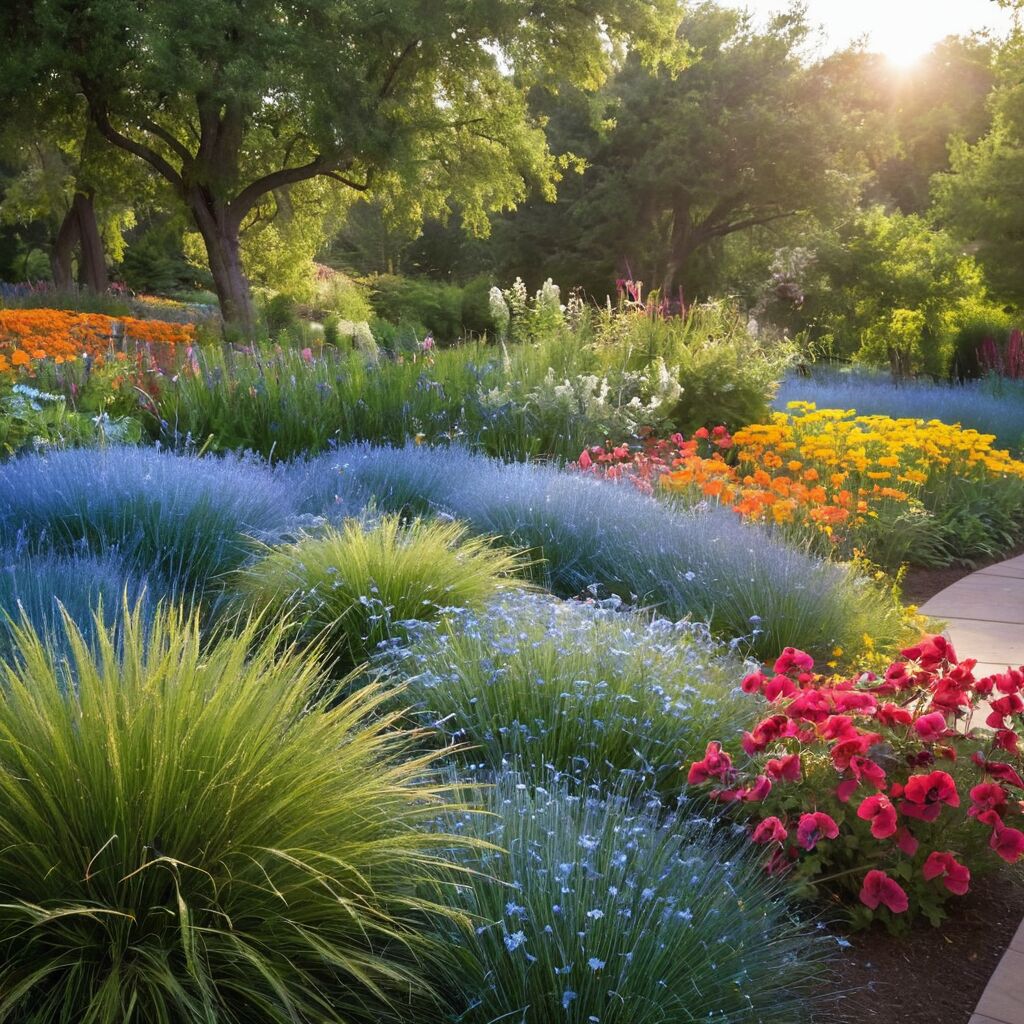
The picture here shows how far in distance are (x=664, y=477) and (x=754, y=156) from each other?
2454 centimetres

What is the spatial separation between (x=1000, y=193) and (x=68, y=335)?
37.4 feet

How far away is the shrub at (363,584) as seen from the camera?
342cm

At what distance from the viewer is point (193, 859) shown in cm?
163

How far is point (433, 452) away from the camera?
5926 millimetres

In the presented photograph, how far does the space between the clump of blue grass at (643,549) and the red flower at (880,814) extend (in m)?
1.10

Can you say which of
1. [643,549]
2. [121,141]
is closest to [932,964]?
[643,549]

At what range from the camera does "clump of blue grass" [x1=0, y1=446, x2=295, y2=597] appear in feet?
13.2

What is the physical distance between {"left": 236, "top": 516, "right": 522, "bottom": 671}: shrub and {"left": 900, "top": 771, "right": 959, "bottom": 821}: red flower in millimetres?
1656

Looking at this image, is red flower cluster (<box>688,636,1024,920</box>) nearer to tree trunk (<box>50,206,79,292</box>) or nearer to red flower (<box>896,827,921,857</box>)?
red flower (<box>896,827,921,857</box>)

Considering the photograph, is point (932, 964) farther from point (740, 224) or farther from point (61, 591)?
point (740, 224)

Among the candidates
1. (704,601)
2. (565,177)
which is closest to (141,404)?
(704,601)

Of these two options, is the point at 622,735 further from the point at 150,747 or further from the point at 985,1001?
the point at 150,747

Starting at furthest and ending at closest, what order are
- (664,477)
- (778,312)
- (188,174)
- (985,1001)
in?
(778,312)
(188,174)
(664,477)
(985,1001)

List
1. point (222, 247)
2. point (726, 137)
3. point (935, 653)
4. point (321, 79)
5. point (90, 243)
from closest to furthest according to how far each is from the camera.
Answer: point (935, 653)
point (321, 79)
point (222, 247)
point (90, 243)
point (726, 137)
